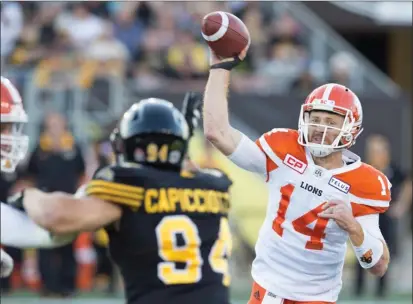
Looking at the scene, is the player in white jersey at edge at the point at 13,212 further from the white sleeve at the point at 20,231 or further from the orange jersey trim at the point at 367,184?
the orange jersey trim at the point at 367,184

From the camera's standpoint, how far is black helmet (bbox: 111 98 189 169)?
15.4 feet

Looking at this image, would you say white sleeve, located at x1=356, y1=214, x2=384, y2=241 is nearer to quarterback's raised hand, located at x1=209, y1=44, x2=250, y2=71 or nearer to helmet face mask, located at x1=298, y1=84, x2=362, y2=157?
helmet face mask, located at x1=298, y1=84, x2=362, y2=157

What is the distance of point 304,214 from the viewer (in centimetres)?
517

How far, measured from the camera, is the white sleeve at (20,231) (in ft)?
14.3

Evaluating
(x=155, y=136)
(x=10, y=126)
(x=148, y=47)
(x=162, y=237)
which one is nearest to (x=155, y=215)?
(x=162, y=237)

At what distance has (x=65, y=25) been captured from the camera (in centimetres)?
1320

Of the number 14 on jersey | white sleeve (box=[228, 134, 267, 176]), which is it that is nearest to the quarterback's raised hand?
white sleeve (box=[228, 134, 267, 176])

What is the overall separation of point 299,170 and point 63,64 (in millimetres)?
7514

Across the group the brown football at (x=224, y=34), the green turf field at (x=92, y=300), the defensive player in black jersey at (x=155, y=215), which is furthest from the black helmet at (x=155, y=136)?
the green turf field at (x=92, y=300)

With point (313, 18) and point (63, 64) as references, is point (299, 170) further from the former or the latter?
point (313, 18)

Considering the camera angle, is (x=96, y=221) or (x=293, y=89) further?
(x=293, y=89)

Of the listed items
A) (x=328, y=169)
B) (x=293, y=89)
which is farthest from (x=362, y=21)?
(x=328, y=169)

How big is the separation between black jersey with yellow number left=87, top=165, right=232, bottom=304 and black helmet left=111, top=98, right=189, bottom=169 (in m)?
0.07

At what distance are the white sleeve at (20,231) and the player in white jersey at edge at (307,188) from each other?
0.99 metres
